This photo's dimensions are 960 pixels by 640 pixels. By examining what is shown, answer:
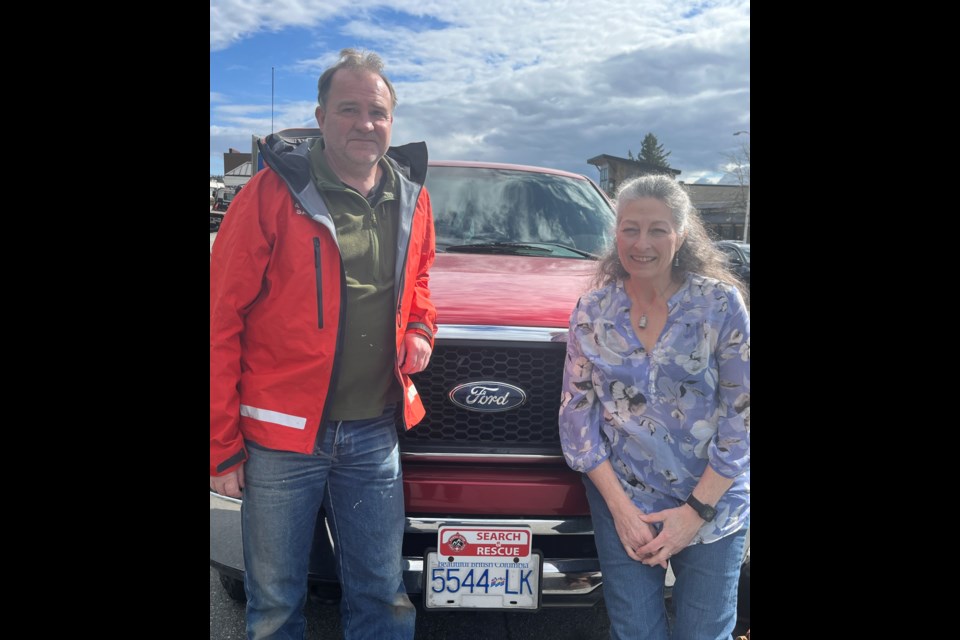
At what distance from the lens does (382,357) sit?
1.86 m

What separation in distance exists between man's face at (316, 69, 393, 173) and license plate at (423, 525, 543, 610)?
1134mm

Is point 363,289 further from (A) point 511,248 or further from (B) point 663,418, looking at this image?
(A) point 511,248

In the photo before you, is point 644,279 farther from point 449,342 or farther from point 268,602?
point 268,602

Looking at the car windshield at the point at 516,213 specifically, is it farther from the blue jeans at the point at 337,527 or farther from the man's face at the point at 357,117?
the blue jeans at the point at 337,527

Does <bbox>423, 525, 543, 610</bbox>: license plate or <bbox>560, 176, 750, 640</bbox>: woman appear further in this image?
<bbox>423, 525, 543, 610</bbox>: license plate

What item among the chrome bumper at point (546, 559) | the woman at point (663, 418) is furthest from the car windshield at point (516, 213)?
the chrome bumper at point (546, 559)

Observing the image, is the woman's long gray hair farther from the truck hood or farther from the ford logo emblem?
the ford logo emblem

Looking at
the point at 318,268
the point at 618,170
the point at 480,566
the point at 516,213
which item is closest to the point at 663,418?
the point at 480,566

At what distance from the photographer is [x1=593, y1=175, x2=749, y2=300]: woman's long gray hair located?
1896 millimetres

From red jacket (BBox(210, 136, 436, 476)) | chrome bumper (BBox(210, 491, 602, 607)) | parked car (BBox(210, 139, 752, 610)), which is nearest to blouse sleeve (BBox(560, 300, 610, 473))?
parked car (BBox(210, 139, 752, 610))

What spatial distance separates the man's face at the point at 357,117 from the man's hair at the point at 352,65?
1 centimetres

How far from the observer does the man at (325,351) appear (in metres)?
1.72
